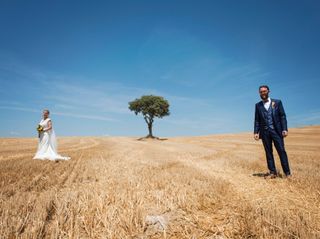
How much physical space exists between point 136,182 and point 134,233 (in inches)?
99.7

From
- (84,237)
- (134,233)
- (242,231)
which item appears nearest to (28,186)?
(84,237)

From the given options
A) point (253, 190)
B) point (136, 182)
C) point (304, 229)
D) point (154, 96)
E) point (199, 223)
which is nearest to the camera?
point (304, 229)

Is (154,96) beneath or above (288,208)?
above

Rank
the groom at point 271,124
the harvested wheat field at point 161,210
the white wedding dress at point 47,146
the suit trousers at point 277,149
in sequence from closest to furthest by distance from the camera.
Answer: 1. the harvested wheat field at point 161,210
2. the suit trousers at point 277,149
3. the groom at point 271,124
4. the white wedding dress at point 47,146

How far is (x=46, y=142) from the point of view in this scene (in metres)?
10.9

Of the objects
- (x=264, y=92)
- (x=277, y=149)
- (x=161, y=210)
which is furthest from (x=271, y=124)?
(x=161, y=210)

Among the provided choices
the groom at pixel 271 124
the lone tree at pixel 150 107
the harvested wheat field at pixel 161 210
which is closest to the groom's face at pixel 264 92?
the groom at pixel 271 124

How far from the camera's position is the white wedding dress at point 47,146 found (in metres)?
10.5

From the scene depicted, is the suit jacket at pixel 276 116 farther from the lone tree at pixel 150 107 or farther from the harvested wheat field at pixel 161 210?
the lone tree at pixel 150 107

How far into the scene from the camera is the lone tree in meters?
52.0

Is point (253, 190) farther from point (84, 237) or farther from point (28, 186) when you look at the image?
point (28, 186)

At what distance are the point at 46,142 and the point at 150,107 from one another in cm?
4101

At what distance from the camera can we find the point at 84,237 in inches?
99.7

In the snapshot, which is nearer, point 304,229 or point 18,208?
point 304,229
